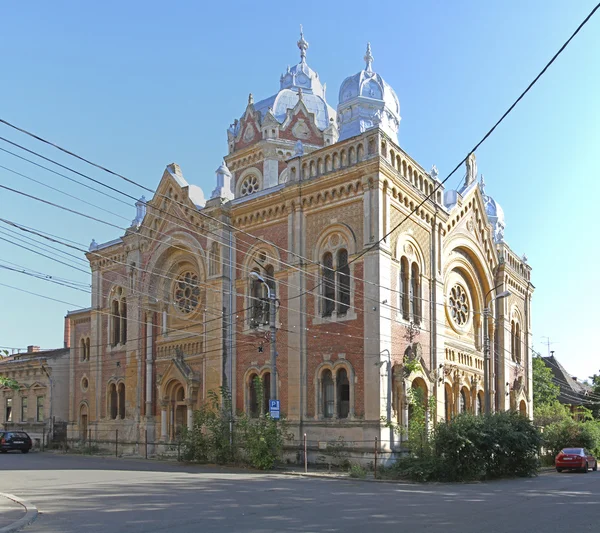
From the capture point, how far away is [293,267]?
95.3ft

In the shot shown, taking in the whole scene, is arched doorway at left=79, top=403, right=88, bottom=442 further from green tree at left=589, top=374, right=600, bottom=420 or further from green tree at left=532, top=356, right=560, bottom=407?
green tree at left=589, top=374, right=600, bottom=420

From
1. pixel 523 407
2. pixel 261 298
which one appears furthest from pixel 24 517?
pixel 523 407

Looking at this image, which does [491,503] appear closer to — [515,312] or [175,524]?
[175,524]

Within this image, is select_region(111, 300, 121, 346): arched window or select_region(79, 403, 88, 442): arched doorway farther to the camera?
select_region(79, 403, 88, 442): arched doorway

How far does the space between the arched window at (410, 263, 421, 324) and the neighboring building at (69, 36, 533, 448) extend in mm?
53

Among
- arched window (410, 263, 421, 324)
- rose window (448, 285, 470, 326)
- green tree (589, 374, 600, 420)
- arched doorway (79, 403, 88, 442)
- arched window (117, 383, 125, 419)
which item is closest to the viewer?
arched window (410, 263, 421, 324)

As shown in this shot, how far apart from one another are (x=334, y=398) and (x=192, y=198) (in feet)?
41.3

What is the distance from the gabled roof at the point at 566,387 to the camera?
6819 centimetres

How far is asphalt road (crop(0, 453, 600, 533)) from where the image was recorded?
1212 cm

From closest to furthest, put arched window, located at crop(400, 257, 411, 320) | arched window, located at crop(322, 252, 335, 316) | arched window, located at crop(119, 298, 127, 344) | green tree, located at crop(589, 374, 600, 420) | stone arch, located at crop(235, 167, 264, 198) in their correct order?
arched window, located at crop(322, 252, 335, 316) → arched window, located at crop(400, 257, 411, 320) → arched window, located at crop(119, 298, 127, 344) → stone arch, located at crop(235, 167, 264, 198) → green tree, located at crop(589, 374, 600, 420)

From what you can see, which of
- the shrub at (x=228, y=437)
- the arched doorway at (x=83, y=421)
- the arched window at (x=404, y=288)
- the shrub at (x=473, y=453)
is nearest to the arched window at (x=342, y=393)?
the shrub at (x=228, y=437)

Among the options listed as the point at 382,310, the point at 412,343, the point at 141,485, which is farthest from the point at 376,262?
the point at 141,485

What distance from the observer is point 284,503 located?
599 inches

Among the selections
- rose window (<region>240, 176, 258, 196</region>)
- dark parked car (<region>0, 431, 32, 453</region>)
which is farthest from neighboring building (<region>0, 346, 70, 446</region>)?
rose window (<region>240, 176, 258, 196</region>)
